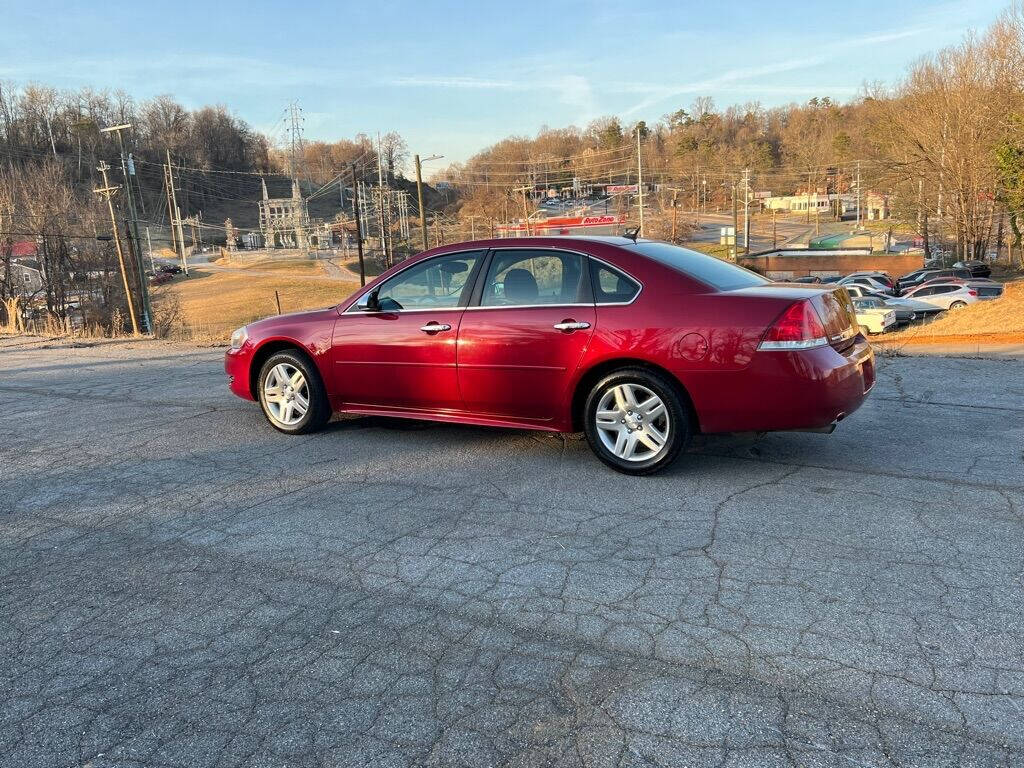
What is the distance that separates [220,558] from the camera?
12.3 feet

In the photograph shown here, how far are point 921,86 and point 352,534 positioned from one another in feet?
174

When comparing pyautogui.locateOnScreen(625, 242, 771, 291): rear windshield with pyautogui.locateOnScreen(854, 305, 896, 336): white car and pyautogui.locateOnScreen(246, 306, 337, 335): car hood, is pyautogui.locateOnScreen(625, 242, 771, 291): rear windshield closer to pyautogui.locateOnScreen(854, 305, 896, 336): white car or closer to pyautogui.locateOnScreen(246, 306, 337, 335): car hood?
pyautogui.locateOnScreen(246, 306, 337, 335): car hood

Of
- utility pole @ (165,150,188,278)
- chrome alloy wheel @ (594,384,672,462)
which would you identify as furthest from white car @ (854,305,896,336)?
utility pole @ (165,150,188,278)

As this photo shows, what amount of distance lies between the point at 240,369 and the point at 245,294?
211 ft

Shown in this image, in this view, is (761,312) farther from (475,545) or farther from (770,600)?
(475,545)

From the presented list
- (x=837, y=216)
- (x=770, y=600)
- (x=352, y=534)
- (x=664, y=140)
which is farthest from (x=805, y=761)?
(x=664, y=140)

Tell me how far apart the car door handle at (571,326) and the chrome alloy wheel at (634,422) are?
0.43 m

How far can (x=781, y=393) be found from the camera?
14.1 ft

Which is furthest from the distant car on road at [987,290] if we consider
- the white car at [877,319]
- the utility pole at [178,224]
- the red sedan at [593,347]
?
the utility pole at [178,224]

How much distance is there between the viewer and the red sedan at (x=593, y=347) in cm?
437

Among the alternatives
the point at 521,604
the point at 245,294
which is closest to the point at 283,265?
the point at 245,294

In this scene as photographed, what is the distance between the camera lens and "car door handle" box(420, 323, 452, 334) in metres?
5.31

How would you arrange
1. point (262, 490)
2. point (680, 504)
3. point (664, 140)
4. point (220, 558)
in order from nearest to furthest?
point (220, 558), point (680, 504), point (262, 490), point (664, 140)

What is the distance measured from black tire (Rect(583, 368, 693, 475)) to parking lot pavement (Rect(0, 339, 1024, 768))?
13 centimetres
